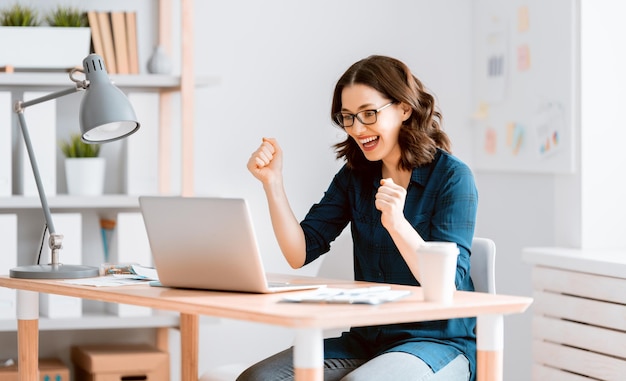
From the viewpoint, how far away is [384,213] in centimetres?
200

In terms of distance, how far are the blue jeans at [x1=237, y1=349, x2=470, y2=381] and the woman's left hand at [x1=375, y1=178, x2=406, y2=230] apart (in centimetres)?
27

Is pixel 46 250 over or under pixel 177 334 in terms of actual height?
over

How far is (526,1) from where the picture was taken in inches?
140

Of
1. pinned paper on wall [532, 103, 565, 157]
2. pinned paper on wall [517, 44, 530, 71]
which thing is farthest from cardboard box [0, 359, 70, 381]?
pinned paper on wall [517, 44, 530, 71]

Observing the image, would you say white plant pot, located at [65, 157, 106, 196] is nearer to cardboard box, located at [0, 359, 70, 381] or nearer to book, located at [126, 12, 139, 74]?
book, located at [126, 12, 139, 74]

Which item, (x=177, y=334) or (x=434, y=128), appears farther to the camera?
(x=177, y=334)

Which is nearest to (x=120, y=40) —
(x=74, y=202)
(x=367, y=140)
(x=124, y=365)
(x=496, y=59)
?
(x=74, y=202)

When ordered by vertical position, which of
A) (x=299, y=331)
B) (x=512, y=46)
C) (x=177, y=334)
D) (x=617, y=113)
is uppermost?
(x=512, y=46)

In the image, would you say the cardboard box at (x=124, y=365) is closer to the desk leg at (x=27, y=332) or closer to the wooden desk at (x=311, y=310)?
the desk leg at (x=27, y=332)

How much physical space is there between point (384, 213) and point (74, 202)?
5.05ft

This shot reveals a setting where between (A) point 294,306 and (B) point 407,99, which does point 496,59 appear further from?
(A) point 294,306

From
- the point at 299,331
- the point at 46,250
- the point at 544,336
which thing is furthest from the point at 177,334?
the point at 299,331

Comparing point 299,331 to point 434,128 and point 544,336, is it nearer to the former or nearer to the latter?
point 434,128

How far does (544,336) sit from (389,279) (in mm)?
1018
